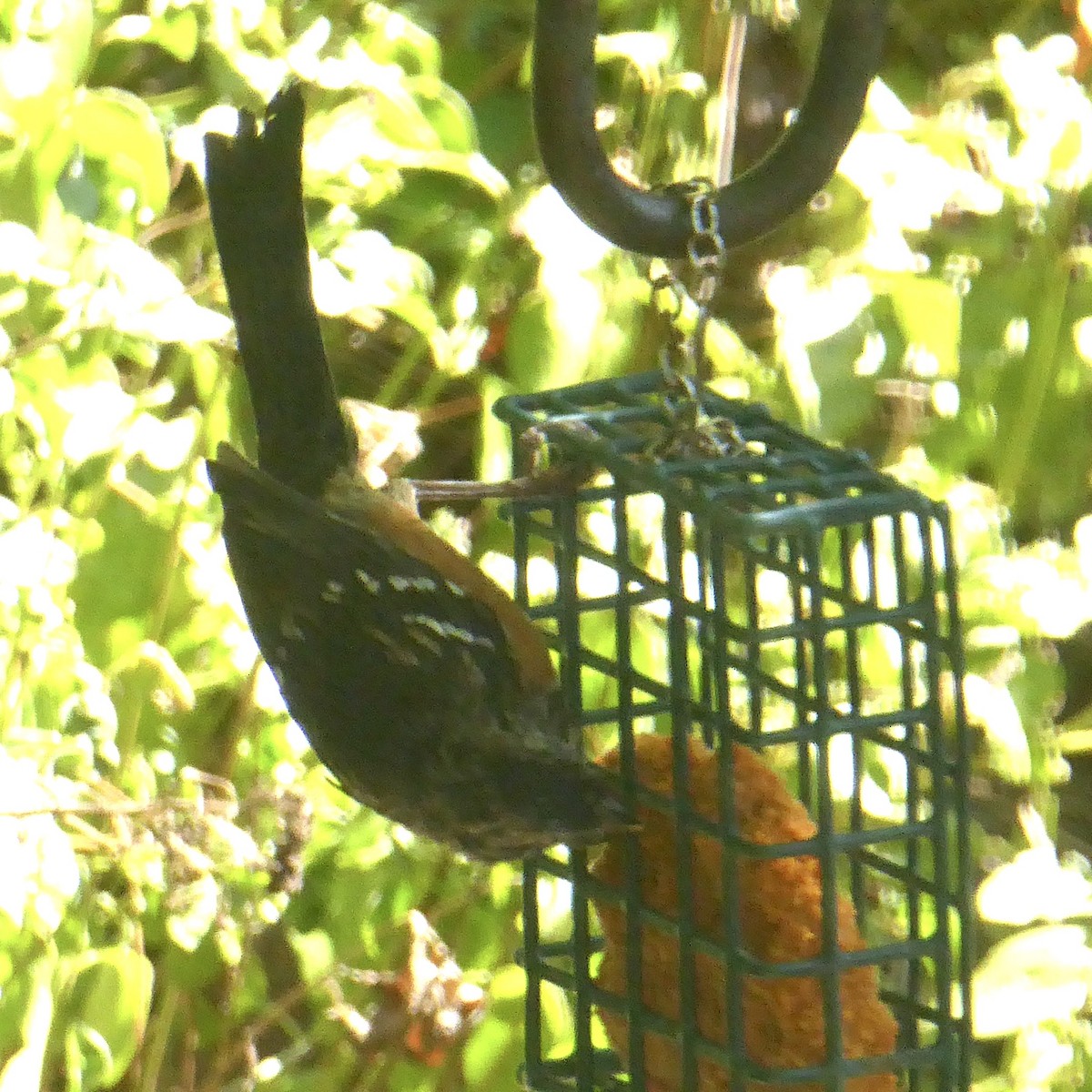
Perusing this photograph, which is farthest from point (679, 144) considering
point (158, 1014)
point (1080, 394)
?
point (158, 1014)

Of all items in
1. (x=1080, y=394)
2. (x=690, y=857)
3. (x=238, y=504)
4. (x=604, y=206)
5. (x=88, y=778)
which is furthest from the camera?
(x=1080, y=394)

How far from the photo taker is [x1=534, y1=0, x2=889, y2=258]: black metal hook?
1.28 metres

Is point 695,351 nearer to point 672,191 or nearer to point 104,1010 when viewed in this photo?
point 672,191

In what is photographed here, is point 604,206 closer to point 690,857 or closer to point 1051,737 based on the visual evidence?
point 690,857

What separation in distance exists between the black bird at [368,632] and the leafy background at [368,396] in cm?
14

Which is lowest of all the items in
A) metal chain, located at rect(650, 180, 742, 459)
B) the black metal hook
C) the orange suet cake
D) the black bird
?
the orange suet cake

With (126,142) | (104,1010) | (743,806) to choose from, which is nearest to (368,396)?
(126,142)

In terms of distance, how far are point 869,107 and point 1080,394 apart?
21.6 inches

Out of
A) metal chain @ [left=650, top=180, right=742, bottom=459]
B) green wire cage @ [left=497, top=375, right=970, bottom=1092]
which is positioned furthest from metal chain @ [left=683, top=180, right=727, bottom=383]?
green wire cage @ [left=497, top=375, right=970, bottom=1092]

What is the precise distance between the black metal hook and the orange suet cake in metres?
0.41

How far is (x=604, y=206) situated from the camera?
4.20 feet

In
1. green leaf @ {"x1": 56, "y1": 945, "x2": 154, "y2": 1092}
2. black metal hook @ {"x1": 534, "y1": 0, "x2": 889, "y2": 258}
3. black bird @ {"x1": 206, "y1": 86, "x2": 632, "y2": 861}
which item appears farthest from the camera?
green leaf @ {"x1": 56, "y1": 945, "x2": 154, "y2": 1092}

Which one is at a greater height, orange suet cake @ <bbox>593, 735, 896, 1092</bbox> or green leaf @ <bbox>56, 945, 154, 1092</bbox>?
orange suet cake @ <bbox>593, 735, 896, 1092</bbox>

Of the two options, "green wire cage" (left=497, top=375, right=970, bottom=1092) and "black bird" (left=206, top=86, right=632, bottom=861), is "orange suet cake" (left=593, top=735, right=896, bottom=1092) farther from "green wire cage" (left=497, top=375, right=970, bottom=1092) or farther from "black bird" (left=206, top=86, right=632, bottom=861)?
"black bird" (left=206, top=86, right=632, bottom=861)
